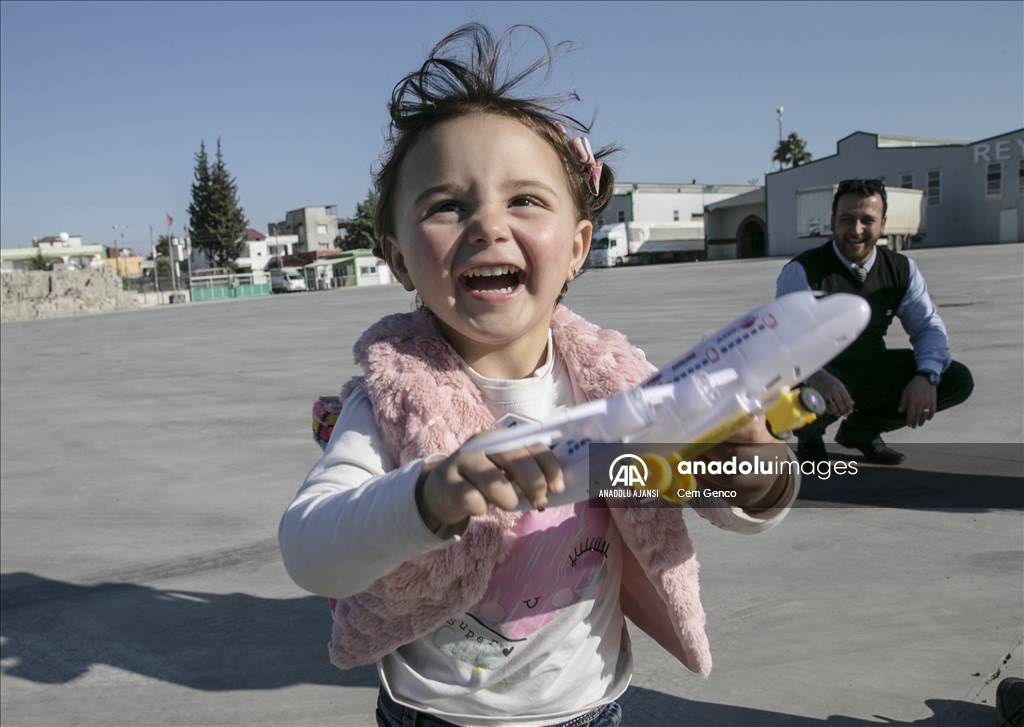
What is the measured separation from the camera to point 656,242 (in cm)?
5662

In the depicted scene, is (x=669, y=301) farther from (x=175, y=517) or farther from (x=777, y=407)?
(x=777, y=407)

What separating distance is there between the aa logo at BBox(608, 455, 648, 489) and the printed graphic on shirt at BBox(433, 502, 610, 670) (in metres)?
0.43

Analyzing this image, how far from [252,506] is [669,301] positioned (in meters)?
11.4

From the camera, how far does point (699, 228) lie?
6091 centimetres

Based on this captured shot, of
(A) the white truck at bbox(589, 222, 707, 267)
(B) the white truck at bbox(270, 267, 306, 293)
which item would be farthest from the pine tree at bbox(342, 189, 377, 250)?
(A) the white truck at bbox(589, 222, 707, 267)

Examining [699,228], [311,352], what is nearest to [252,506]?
[311,352]

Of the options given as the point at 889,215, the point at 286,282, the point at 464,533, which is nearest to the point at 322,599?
the point at 464,533

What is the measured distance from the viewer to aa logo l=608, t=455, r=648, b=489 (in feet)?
3.16

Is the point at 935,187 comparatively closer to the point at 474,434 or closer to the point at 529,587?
the point at 529,587

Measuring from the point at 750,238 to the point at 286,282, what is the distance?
30.9 metres

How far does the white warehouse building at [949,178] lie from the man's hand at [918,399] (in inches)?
1399

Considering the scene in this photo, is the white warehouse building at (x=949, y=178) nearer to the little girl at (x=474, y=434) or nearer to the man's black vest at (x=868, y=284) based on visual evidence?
the man's black vest at (x=868, y=284)

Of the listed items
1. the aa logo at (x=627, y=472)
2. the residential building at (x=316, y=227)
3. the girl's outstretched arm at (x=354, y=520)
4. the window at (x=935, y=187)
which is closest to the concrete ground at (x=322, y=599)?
the girl's outstretched arm at (x=354, y=520)

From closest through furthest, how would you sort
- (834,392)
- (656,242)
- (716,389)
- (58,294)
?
(716,389), (834,392), (58,294), (656,242)
